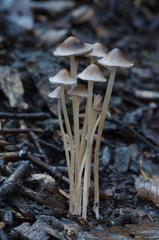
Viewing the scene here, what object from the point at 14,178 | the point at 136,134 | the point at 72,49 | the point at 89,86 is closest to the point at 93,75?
the point at 89,86

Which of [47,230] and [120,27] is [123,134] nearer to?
[47,230]

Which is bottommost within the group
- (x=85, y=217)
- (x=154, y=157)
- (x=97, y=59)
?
(x=154, y=157)

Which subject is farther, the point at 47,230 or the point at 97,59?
the point at 97,59

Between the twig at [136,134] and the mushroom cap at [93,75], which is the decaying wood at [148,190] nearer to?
the twig at [136,134]

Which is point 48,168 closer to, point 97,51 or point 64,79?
point 64,79

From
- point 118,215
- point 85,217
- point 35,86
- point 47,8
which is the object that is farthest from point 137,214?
point 47,8

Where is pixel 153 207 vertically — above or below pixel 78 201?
below

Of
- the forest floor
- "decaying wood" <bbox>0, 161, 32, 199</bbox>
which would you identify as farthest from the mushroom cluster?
"decaying wood" <bbox>0, 161, 32, 199</bbox>

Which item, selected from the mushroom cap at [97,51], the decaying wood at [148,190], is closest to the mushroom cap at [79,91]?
the mushroom cap at [97,51]
